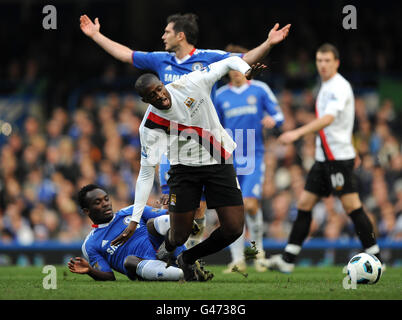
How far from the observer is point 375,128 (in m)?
15.3

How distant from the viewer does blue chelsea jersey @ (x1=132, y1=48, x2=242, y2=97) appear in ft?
26.6

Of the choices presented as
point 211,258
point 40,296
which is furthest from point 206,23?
point 40,296

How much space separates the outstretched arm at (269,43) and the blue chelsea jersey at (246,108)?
7.95 ft

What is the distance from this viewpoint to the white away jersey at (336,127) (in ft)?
29.2

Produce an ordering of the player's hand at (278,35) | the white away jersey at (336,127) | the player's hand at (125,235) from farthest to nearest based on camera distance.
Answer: the white away jersey at (336,127) → the player's hand at (278,35) → the player's hand at (125,235)

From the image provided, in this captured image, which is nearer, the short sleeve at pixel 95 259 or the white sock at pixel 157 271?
the white sock at pixel 157 271

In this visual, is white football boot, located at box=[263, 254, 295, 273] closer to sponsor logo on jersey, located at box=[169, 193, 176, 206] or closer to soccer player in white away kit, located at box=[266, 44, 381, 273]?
soccer player in white away kit, located at box=[266, 44, 381, 273]

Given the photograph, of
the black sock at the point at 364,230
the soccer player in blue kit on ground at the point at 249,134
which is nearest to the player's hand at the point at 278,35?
the black sock at the point at 364,230

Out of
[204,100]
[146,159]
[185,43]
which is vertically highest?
[185,43]

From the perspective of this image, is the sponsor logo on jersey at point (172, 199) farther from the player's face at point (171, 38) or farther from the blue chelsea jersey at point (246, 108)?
the blue chelsea jersey at point (246, 108)

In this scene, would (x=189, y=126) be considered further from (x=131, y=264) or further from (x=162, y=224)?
(x=131, y=264)

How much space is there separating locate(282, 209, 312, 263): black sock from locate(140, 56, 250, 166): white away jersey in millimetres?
2411
